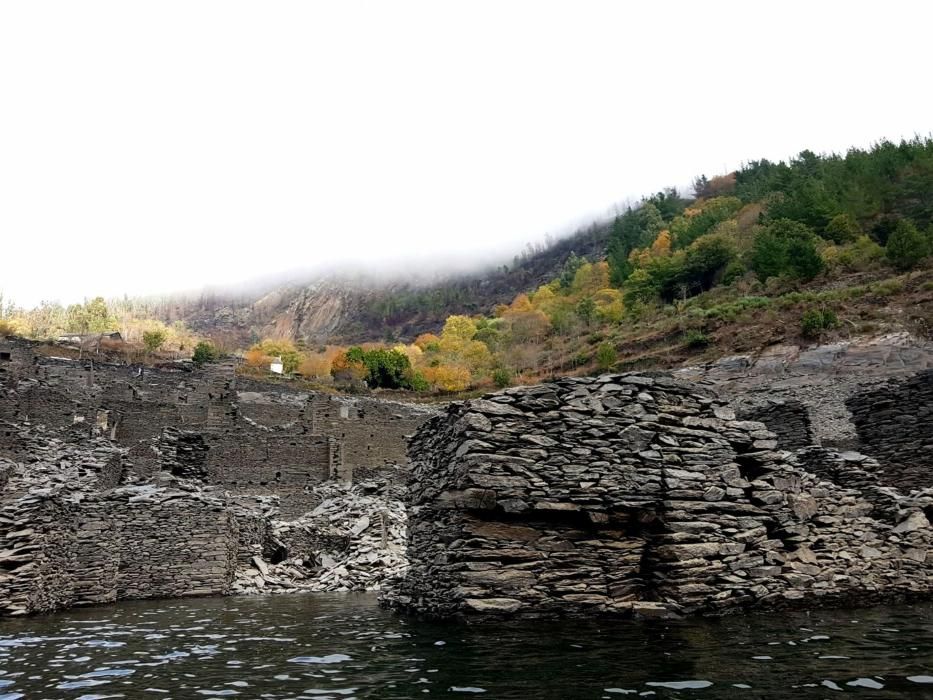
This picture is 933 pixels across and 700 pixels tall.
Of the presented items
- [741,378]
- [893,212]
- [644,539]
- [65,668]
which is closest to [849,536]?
[644,539]

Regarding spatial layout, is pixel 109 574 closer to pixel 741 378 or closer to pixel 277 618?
pixel 277 618

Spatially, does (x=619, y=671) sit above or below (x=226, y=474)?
above

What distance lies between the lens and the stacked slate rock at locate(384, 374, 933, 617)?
26.0 feet

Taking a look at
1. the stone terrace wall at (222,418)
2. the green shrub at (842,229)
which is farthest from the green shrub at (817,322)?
the stone terrace wall at (222,418)

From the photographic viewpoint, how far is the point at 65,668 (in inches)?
246

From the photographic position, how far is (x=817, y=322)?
41031mm

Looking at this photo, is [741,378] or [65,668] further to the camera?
[741,378]

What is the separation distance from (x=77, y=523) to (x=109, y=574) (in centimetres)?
144

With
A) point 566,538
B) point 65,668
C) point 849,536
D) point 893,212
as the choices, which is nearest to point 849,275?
point 893,212

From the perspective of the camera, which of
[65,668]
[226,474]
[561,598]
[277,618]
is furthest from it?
[226,474]

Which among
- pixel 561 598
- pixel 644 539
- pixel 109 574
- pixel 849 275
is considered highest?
pixel 849 275

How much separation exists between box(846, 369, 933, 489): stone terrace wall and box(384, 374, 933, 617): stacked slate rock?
354 cm

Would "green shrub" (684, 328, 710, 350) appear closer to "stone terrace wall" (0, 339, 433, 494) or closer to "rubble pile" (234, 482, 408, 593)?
"stone terrace wall" (0, 339, 433, 494)

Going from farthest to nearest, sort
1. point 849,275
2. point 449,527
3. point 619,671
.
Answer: point 849,275
point 449,527
point 619,671
